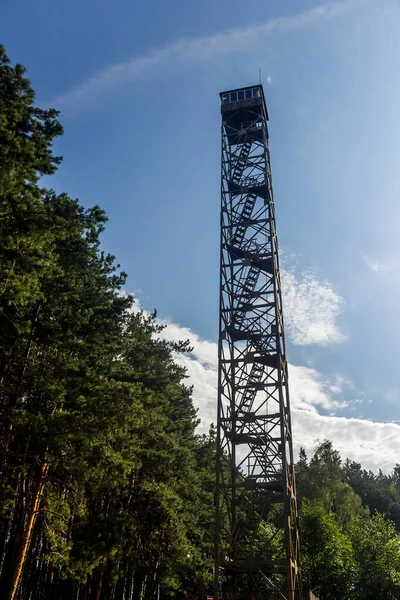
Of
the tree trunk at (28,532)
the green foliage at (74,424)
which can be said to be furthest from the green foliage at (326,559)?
the tree trunk at (28,532)

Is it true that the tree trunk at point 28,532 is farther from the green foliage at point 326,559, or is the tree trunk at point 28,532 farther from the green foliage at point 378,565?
the green foliage at point 378,565

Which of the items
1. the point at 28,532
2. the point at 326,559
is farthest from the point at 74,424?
the point at 326,559

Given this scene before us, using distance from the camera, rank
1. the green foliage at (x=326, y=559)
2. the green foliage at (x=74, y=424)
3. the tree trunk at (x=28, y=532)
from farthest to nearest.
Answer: the green foliage at (x=326, y=559)
the tree trunk at (x=28, y=532)
the green foliage at (x=74, y=424)

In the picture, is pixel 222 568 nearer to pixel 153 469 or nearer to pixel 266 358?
pixel 153 469

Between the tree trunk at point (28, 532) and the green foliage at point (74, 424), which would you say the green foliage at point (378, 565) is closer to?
the green foliage at point (74, 424)

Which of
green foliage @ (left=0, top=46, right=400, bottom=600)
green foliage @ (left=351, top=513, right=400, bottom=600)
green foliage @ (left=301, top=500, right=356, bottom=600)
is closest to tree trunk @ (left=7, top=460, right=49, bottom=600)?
green foliage @ (left=0, top=46, right=400, bottom=600)

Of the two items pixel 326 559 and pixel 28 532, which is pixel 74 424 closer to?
pixel 28 532

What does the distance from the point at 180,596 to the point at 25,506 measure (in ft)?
59.9

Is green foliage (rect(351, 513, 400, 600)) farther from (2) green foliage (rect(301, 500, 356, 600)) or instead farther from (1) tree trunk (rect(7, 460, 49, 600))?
(1) tree trunk (rect(7, 460, 49, 600))

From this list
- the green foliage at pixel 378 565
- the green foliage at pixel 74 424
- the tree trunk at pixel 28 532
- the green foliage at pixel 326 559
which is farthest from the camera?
the green foliage at pixel 326 559

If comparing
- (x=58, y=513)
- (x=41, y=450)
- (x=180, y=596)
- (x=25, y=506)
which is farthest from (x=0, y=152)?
(x=180, y=596)

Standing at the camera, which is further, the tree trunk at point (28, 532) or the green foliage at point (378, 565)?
the green foliage at point (378, 565)

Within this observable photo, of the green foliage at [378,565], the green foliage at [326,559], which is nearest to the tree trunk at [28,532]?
the green foliage at [326,559]

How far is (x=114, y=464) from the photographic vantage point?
500 inches
